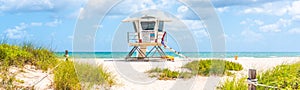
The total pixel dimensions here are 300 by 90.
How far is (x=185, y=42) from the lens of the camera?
14.4 meters

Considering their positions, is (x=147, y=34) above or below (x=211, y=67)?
above

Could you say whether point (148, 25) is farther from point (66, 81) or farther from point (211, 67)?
point (66, 81)

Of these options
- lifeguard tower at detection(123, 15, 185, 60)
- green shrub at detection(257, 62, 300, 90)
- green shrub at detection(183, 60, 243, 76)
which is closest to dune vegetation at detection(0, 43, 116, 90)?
green shrub at detection(257, 62, 300, 90)

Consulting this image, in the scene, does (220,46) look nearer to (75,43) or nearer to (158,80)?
(158,80)

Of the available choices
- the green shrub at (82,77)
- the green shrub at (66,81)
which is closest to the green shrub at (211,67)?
the green shrub at (82,77)

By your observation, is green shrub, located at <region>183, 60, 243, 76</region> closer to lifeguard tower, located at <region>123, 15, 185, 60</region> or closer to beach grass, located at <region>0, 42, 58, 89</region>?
beach grass, located at <region>0, 42, 58, 89</region>

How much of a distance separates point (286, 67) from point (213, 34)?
113 inches

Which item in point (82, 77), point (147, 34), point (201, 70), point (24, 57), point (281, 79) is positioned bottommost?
point (201, 70)

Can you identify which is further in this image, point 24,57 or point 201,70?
point 201,70

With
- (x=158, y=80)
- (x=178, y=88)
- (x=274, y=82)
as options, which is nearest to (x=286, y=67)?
(x=274, y=82)

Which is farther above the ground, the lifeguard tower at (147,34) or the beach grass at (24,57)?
the lifeguard tower at (147,34)

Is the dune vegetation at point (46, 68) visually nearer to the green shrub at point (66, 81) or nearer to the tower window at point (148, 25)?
the green shrub at point (66, 81)

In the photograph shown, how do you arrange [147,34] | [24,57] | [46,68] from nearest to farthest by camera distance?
[46,68]
[24,57]
[147,34]

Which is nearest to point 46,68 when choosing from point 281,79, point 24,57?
point 24,57
